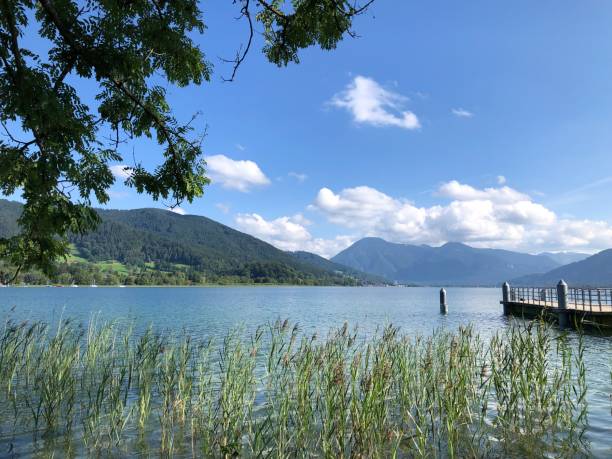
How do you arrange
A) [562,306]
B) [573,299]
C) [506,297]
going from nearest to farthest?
[562,306], [573,299], [506,297]

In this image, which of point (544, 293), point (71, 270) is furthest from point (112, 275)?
point (544, 293)

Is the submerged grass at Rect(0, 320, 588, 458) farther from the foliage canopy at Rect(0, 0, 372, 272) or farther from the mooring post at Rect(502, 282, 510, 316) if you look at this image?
the mooring post at Rect(502, 282, 510, 316)

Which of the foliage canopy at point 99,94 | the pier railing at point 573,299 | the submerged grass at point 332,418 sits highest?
the foliage canopy at point 99,94

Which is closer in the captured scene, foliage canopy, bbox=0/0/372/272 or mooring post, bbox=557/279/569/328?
foliage canopy, bbox=0/0/372/272

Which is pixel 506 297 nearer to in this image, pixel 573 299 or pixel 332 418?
pixel 573 299

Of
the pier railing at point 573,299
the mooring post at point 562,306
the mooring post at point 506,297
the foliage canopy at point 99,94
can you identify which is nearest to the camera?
the foliage canopy at point 99,94

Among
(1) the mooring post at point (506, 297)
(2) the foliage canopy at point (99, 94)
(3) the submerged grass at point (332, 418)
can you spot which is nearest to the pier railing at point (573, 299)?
(1) the mooring post at point (506, 297)

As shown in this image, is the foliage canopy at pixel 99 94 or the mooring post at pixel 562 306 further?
the mooring post at pixel 562 306

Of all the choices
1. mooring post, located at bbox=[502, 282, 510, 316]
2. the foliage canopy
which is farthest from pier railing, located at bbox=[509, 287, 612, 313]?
the foliage canopy

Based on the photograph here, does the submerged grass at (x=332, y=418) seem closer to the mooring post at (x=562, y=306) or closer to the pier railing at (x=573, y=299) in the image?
the pier railing at (x=573, y=299)

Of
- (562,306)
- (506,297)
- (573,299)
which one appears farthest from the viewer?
(506,297)

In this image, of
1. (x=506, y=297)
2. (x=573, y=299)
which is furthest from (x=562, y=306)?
(x=506, y=297)

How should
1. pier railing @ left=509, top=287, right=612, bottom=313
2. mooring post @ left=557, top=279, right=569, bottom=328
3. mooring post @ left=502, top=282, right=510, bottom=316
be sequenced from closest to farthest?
pier railing @ left=509, top=287, right=612, bottom=313
mooring post @ left=557, top=279, right=569, bottom=328
mooring post @ left=502, top=282, right=510, bottom=316

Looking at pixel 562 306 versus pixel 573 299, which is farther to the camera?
pixel 573 299
